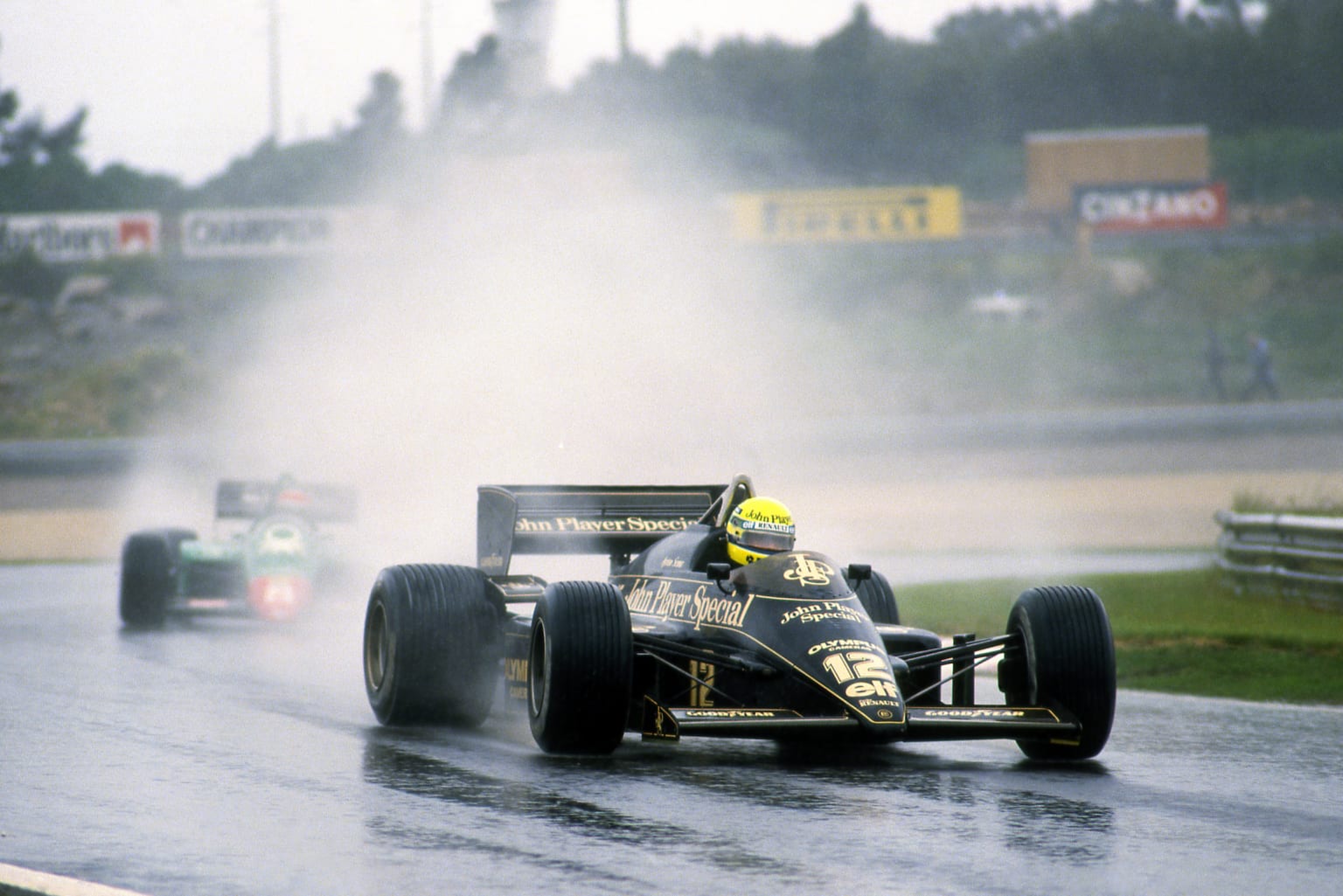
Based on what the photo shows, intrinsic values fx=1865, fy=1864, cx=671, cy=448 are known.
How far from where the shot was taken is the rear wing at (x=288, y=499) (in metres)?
18.9

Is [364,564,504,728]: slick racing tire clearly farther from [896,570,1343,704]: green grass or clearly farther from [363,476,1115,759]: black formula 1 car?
[896,570,1343,704]: green grass

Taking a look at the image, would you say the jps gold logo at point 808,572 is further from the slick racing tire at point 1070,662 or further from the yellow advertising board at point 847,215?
the yellow advertising board at point 847,215


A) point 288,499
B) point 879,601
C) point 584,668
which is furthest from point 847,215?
point 584,668

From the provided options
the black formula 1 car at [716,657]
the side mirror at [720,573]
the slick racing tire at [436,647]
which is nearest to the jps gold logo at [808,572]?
the black formula 1 car at [716,657]

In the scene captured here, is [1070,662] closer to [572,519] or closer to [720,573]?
[720,573]

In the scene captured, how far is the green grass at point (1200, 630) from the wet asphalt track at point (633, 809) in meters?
1.42

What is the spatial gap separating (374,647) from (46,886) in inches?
193

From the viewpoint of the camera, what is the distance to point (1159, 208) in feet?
208

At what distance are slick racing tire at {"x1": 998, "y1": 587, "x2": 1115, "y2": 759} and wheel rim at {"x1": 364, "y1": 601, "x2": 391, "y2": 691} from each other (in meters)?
3.74

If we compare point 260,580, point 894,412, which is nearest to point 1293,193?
point 894,412

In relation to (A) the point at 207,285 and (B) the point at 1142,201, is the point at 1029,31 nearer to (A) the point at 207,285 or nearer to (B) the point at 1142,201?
(B) the point at 1142,201

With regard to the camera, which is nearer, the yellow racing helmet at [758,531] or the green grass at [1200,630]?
the yellow racing helmet at [758,531]

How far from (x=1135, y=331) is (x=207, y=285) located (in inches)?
1119

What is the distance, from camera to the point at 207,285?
58.1 meters
